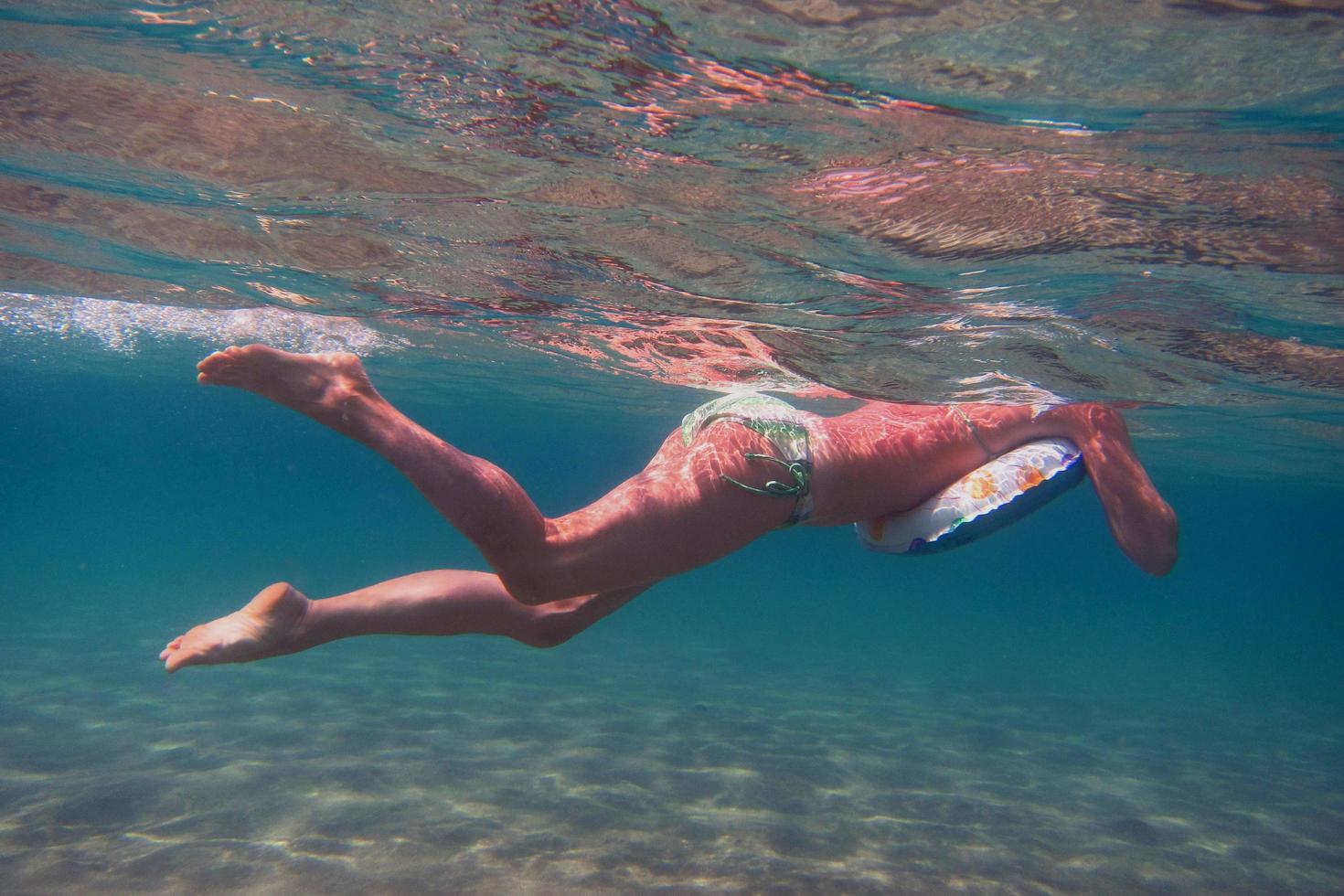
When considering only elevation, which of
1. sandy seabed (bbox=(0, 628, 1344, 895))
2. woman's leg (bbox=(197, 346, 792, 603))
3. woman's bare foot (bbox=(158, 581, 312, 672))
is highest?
woman's leg (bbox=(197, 346, 792, 603))

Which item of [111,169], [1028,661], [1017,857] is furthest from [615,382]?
[1028,661]

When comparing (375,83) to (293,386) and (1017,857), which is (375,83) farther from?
(1017,857)

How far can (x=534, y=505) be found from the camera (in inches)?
158

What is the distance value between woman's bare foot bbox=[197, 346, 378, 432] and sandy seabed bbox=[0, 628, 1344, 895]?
5.73 m

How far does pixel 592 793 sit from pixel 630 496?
737cm

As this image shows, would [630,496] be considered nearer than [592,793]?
Yes

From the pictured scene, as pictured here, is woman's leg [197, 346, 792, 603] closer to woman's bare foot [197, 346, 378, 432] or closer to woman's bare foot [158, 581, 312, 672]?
woman's bare foot [197, 346, 378, 432]

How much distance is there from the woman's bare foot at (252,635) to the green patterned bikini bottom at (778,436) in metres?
2.97

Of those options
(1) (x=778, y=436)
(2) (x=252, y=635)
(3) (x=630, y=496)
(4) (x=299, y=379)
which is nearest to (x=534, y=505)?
(3) (x=630, y=496)

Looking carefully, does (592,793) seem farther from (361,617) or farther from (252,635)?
(252,635)

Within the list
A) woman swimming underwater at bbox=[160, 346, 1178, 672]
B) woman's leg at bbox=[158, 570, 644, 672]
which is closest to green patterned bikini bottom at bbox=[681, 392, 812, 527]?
woman swimming underwater at bbox=[160, 346, 1178, 672]

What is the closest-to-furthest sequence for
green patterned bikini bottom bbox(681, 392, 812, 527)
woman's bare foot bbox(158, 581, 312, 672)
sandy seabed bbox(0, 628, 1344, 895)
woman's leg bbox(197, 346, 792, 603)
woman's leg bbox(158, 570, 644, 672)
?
woman's leg bbox(197, 346, 792, 603), woman's bare foot bbox(158, 581, 312, 672), woman's leg bbox(158, 570, 644, 672), green patterned bikini bottom bbox(681, 392, 812, 527), sandy seabed bbox(0, 628, 1344, 895)

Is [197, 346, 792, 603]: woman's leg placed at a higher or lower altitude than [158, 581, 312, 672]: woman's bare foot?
higher

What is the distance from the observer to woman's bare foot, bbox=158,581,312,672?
463 centimetres
